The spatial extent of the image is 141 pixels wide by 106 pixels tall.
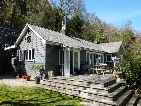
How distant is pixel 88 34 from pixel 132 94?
35.6 meters

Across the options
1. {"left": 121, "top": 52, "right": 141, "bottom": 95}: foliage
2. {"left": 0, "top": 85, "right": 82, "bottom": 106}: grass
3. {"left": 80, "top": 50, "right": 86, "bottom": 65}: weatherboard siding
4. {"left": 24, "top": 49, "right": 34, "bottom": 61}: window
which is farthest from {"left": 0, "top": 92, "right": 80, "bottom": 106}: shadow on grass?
{"left": 80, "top": 50, "right": 86, "bottom": 65}: weatherboard siding

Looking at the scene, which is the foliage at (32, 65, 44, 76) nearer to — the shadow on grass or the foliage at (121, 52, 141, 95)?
the shadow on grass

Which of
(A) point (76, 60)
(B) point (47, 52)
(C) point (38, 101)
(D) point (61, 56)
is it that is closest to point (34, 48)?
(B) point (47, 52)

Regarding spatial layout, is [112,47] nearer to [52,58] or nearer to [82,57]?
[82,57]

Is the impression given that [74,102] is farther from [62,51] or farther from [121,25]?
[121,25]

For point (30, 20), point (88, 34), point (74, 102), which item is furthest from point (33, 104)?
point (88, 34)

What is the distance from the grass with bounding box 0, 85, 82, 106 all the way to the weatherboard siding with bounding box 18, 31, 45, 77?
5.81m

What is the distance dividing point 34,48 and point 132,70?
376 inches

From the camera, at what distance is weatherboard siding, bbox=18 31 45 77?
17125 mm

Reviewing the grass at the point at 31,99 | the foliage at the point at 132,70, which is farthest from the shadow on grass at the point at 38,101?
the foliage at the point at 132,70

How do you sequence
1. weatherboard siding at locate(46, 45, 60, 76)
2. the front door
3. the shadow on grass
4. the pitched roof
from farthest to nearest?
the front door → the pitched roof → weatherboard siding at locate(46, 45, 60, 76) → the shadow on grass

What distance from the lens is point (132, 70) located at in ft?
45.0

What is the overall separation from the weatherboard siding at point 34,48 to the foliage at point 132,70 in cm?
734

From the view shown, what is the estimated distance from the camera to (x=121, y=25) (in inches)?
2003
